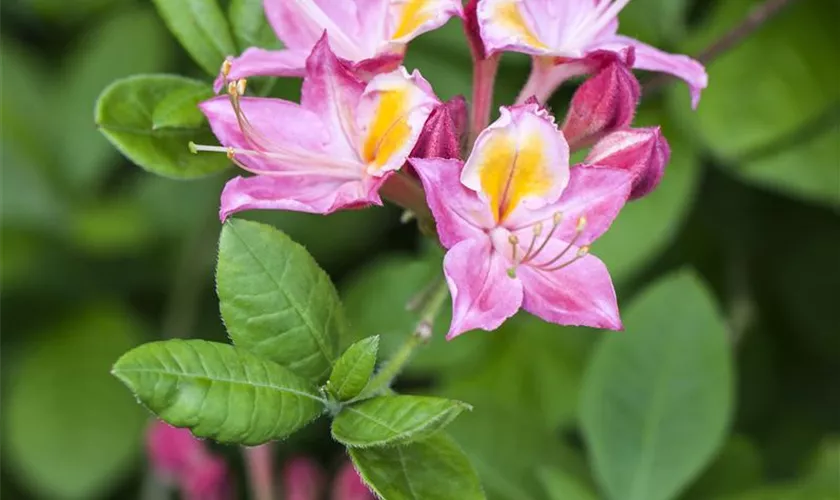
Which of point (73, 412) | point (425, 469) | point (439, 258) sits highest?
point (425, 469)

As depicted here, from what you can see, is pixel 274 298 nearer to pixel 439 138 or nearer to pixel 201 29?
pixel 439 138

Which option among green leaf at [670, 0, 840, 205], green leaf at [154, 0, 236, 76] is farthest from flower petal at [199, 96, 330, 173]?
green leaf at [670, 0, 840, 205]

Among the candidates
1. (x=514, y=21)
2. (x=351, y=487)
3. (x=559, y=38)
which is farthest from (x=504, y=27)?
(x=351, y=487)

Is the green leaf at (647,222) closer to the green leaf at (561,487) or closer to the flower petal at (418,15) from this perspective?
the green leaf at (561,487)

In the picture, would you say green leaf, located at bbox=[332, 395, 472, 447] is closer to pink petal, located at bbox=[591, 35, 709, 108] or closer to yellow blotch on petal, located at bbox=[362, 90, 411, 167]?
yellow blotch on petal, located at bbox=[362, 90, 411, 167]

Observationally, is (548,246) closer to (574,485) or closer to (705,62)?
(574,485)

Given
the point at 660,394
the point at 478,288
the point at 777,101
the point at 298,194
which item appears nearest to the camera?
the point at 478,288

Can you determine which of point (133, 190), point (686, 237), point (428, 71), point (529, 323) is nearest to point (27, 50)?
point (133, 190)
